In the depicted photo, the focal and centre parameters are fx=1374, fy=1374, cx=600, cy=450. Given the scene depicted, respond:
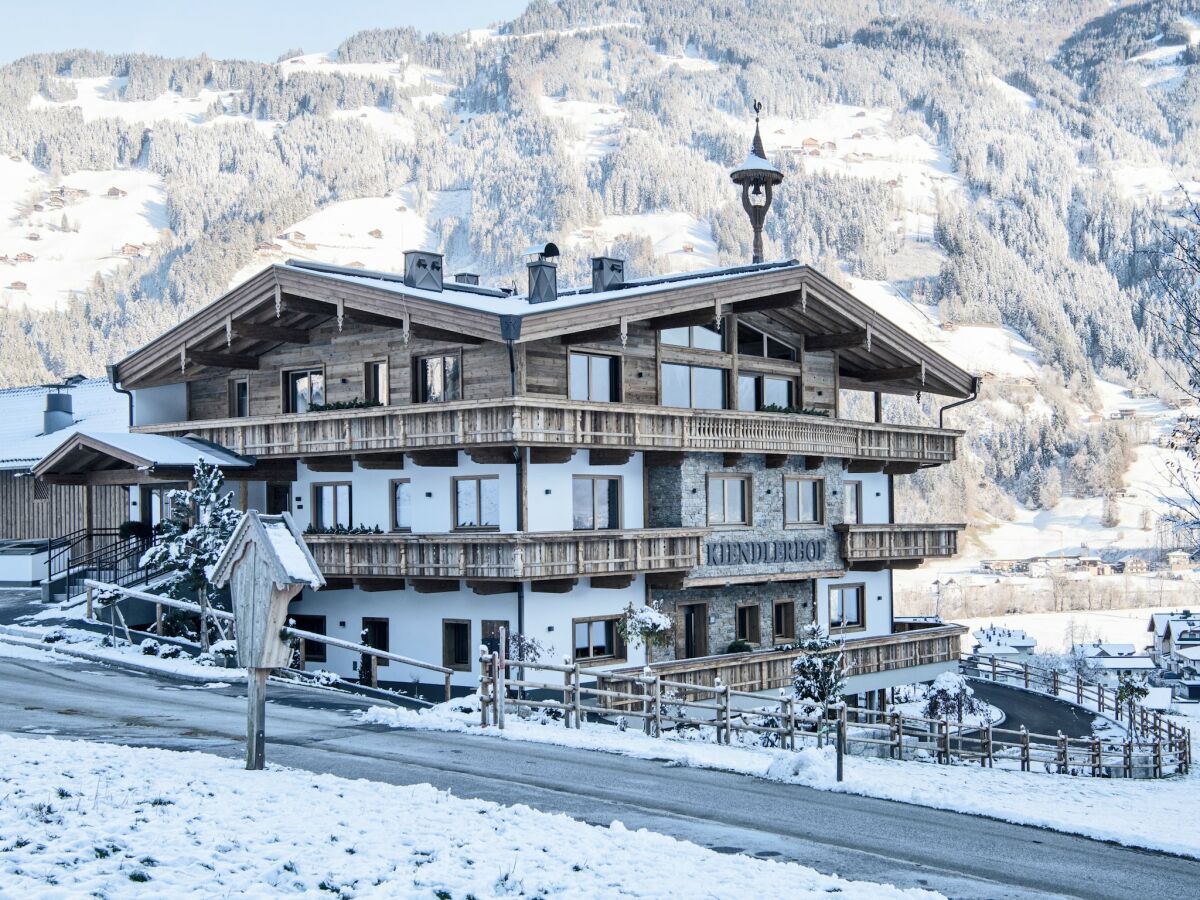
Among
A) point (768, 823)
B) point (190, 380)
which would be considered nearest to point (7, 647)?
point (190, 380)

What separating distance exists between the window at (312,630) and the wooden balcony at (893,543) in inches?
600

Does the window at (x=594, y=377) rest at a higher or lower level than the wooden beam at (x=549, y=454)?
higher

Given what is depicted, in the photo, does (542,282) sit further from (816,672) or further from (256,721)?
(256,721)

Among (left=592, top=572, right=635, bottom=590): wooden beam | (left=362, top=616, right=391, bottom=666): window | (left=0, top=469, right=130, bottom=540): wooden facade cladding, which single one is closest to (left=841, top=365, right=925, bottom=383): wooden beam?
(left=592, top=572, right=635, bottom=590): wooden beam

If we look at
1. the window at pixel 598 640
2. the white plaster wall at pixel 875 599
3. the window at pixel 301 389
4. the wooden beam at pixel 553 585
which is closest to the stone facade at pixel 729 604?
the window at pixel 598 640

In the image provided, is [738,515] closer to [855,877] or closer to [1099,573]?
[855,877]

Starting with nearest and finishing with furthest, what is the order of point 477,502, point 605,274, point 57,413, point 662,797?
point 662,797, point 477,502, point 605,274, point 57,413

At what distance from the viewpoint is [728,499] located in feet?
123

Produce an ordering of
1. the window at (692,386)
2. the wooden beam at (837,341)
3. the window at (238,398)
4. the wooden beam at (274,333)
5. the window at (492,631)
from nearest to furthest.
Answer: the window at (492,631) → the window at (692,386) → the wooden beam at (274,333) → the window at (238,398) → the wooden beam at (837,341)

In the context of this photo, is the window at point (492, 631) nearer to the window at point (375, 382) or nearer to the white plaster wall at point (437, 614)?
the white plaster wall at point (437, 614)

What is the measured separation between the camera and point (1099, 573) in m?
181

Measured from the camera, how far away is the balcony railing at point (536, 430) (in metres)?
31.4

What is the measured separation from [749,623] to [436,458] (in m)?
10.8

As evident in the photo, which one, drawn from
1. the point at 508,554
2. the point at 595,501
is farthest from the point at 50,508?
the point at 508,554
